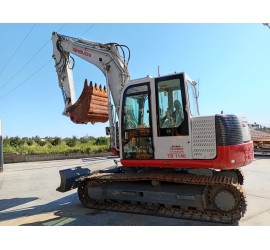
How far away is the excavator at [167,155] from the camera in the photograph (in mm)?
5258

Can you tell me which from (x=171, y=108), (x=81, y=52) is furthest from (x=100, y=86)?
(x=171, y=108)

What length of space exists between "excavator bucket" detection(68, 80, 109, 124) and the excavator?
3cm

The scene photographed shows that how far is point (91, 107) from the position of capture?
23.4 ft

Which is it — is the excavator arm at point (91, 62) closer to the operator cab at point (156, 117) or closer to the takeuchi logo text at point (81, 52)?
the takeuchi logo text at point (81, 52)

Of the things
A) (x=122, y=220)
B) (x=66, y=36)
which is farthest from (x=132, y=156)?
(x=66, y=36)

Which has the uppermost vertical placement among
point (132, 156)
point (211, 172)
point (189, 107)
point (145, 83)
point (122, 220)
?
point (145, 83)

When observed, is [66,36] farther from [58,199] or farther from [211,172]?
[211,172]

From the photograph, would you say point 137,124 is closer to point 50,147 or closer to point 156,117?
point 156,117

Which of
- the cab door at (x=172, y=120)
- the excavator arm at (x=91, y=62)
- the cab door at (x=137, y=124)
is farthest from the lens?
the excavator arm at (x=91, y=62)

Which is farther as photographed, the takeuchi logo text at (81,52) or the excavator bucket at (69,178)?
the takeuchi logo text at (81,52)

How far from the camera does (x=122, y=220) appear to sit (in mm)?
5449

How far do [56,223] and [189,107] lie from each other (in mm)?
3441

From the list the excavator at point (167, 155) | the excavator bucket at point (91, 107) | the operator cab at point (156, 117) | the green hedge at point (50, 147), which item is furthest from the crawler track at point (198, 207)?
the green hedge at point (50, 147)

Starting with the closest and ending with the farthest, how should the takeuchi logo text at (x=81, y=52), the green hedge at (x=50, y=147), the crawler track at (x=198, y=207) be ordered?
the crawler track at (x=198, y=207) < the takeuchi logo text at (x=81, y=52) < the green hedge at (x=50, y=147)
